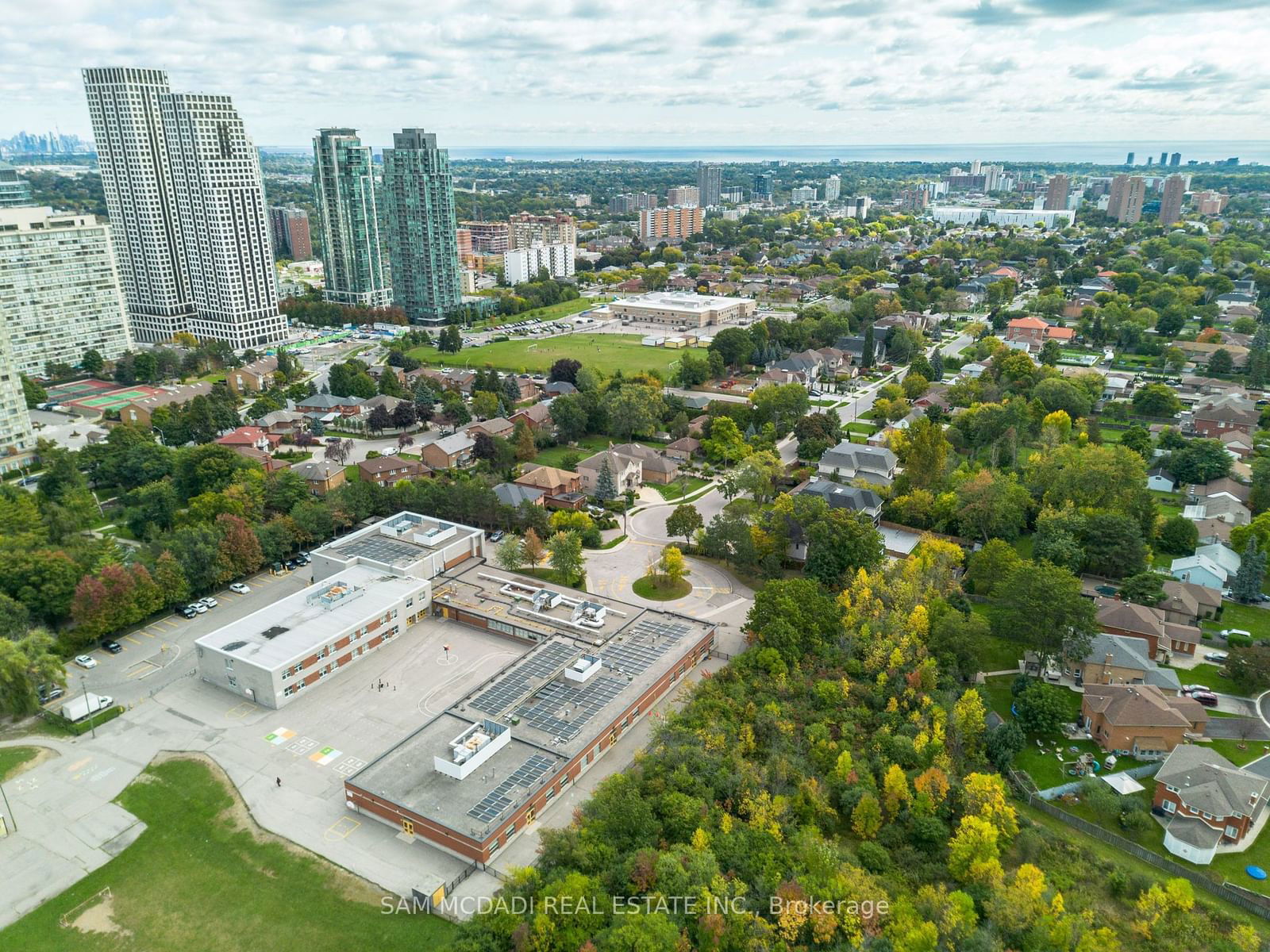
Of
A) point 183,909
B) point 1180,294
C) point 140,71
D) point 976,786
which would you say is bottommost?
point 183,909

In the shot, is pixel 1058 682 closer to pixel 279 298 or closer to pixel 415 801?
pixel 415 801

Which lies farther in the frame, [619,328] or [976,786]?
[619,328]

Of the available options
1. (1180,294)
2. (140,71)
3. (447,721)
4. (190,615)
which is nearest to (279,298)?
(140,71)

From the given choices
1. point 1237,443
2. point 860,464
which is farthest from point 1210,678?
point 1237,443

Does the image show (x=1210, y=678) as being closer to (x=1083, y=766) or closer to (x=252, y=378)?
(x=1083, y=766)

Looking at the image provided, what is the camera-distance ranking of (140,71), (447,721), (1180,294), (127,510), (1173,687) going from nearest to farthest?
(447,721)
(1173,687)
(127,510)
(140,71)
(1180,294)

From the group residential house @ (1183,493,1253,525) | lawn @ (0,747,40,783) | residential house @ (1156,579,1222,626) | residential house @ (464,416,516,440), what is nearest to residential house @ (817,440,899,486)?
residential house @ (1183,493,1253,525)

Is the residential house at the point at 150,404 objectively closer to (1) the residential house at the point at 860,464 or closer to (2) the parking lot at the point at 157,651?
(2) the parking lot at the point at 157,651
